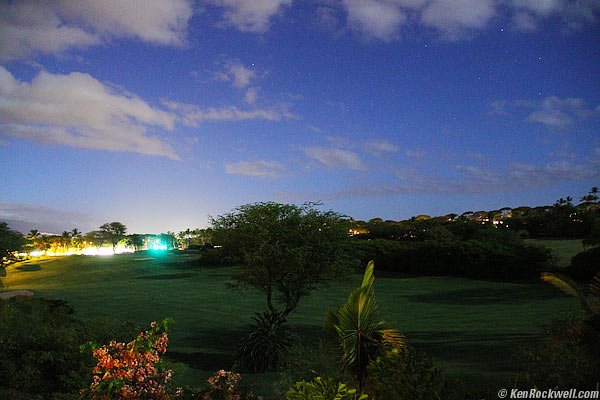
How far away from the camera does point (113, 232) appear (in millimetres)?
193125

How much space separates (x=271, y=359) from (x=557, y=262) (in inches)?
1636

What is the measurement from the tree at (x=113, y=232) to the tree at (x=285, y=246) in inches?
7313

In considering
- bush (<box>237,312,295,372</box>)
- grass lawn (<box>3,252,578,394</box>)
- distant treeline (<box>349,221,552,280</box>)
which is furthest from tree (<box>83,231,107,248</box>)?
bush (<box>237,312,295,372</box>)

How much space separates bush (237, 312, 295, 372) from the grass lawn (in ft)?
6.13

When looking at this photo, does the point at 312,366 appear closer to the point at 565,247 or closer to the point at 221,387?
the point at 221,387

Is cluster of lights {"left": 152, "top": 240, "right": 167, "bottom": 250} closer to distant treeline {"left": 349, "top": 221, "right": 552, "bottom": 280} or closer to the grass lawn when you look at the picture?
the grass lawn

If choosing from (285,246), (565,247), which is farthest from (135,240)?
(285,246)

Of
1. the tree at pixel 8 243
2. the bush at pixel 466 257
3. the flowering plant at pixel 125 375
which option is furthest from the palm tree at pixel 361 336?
the bush at pixel 466 257

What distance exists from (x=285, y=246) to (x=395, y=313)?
1673cm

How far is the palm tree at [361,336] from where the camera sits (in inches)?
322

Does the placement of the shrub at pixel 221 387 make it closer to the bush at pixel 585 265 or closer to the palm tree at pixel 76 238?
the bush at pixel 585 265

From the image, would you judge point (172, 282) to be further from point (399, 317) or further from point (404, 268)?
point (399, 317)

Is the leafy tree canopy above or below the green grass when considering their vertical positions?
above

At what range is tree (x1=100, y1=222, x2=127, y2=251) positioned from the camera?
192 m
